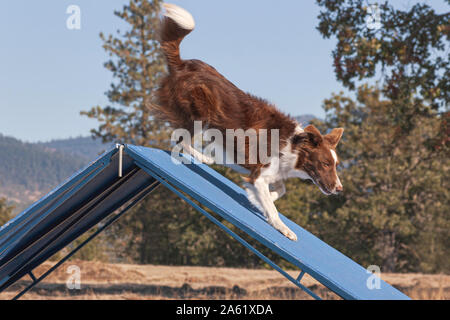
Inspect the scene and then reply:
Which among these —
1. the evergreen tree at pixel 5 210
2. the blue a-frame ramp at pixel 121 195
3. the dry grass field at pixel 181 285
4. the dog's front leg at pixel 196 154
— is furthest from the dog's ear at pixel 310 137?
the evergreen tree at pixel 5 210

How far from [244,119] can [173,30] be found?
1.06 meters

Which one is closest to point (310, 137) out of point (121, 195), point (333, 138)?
point (333, 138)

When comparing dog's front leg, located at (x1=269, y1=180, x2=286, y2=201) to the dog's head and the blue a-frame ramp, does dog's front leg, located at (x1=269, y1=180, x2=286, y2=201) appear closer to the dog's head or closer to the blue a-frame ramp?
the blue a-frame ramp

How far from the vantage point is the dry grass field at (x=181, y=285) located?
1273 cm

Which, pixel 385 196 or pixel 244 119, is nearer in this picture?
pixel 244 119

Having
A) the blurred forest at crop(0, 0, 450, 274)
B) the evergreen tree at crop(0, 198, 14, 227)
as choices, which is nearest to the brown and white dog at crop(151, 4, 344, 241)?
the blurred forest at crop(0, 0, 450, 274)

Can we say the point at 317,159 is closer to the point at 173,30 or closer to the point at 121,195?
the point at 173,30

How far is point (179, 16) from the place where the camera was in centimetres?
460

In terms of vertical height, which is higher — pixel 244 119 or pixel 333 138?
pixel 244 119

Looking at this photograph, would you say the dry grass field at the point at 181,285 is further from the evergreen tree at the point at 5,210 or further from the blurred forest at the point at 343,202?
the evergreen tree at the point at 5,210

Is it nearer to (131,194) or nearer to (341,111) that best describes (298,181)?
(341,111)

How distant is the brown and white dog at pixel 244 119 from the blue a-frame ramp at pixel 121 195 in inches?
11.5

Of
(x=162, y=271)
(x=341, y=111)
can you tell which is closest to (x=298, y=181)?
(x=341, y=111)
